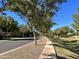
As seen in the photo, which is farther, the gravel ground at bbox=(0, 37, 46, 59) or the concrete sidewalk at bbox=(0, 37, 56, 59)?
the gravel ground at bbox=(0, 37, 46, 59)

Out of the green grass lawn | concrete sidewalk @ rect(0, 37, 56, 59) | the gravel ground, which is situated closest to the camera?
concrete sidewalk @ rect(0, 37, 56, 59)

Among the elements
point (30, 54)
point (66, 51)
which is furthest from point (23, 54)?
point (66, 51)

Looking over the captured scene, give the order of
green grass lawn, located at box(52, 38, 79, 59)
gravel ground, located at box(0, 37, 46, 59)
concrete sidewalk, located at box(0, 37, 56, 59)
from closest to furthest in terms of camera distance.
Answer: concrete sidewalk, located at box(0, 37, 56, 59) → gravel ground, located at box(0, 37, 46, 59) → green grass lawn, located at box(52, 38, 79, 59)

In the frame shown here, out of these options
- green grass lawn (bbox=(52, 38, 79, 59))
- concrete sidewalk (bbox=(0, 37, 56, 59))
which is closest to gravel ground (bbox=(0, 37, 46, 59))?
concrete sidewalk (bbox=(0, 37, 56, 59))

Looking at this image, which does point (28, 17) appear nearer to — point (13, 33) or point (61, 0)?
point (61, 0)

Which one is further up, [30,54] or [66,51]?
[30,54]

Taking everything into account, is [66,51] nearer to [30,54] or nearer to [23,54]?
[30,54]

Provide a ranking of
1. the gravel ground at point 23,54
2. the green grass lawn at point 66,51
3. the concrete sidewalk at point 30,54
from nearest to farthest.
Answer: the concrete sidewalk at point 30,54 → the gravel ground at point 23,54 → the green grass lawn at point 66,51

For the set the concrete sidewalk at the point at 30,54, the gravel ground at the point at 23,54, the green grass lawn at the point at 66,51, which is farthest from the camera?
the green grass lawn at the point at 66,51

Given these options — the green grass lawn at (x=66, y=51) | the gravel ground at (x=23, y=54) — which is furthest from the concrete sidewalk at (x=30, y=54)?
the green grass lawn at (x=66, y=51)

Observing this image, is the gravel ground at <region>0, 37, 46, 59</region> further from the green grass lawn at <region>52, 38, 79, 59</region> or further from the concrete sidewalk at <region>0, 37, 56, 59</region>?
the green grass lawn at <region>52, 38, 79, 59</region>

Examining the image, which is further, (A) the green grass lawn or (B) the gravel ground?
(A) the green grass lawn

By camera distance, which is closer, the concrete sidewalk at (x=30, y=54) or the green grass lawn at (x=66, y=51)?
the concrete sidewalk at (x=30, y=54)

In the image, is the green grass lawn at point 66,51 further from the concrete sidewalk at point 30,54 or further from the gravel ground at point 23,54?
the gravel ground at point 23,54
